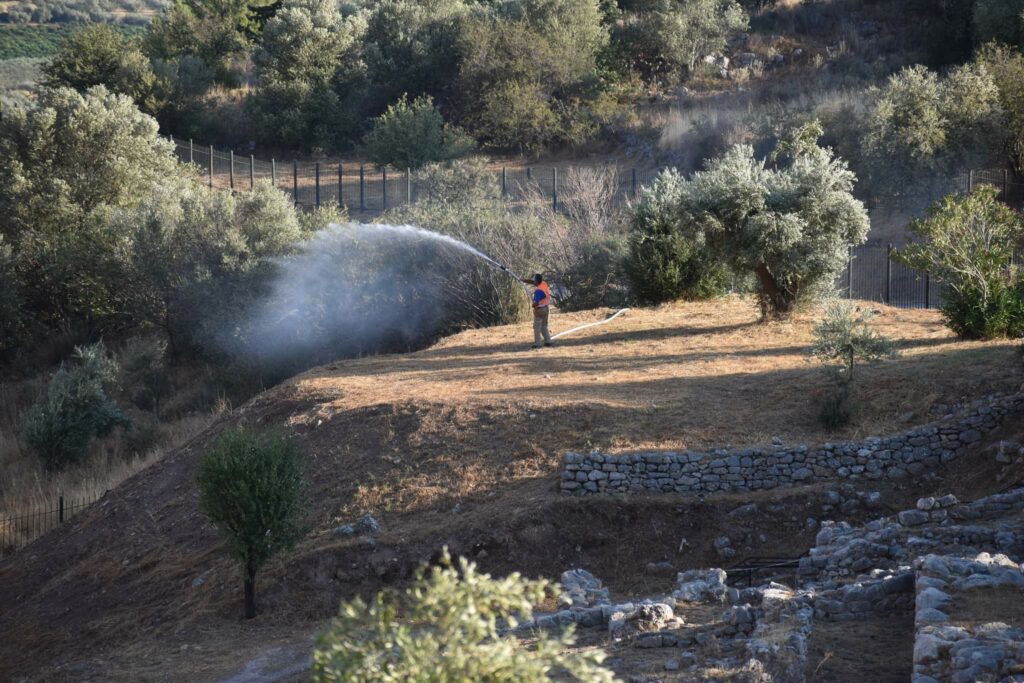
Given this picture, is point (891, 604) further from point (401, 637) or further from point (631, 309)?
point (631, 309)

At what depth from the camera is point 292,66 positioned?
55438 mm

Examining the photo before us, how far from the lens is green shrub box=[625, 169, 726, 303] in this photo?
83.9 ft

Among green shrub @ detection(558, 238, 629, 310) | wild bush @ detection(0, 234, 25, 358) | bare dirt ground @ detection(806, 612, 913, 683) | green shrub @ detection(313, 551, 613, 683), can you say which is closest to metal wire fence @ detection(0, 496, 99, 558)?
green shrub @ detection(558, 238, 629, 310)

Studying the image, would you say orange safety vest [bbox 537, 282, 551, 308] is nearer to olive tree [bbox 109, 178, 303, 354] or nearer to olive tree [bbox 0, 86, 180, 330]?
olive tree [bbox 109, 178, 303, 354]

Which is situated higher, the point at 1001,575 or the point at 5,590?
the point at 1001,575

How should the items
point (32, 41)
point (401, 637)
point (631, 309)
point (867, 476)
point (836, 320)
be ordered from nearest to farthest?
point (401, 637) < point (867, 476) < point (836, 320) < point (631, 309) < point (32, 41)

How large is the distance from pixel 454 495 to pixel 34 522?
940 centimetres

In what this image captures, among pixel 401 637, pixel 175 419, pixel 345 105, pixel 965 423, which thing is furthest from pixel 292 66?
pixel 401 637

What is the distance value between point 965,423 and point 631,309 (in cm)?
1093

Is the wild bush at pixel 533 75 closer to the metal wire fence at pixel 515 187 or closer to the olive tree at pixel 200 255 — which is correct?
the metal wire fence at pixel 515 187

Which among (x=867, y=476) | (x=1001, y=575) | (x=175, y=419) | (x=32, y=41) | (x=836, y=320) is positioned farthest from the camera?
(x=32, y=41)

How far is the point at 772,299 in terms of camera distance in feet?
73.0

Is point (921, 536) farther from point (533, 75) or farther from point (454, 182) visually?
point (533, 75)

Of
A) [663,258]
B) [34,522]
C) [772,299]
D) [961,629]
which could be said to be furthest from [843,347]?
[34,522]
